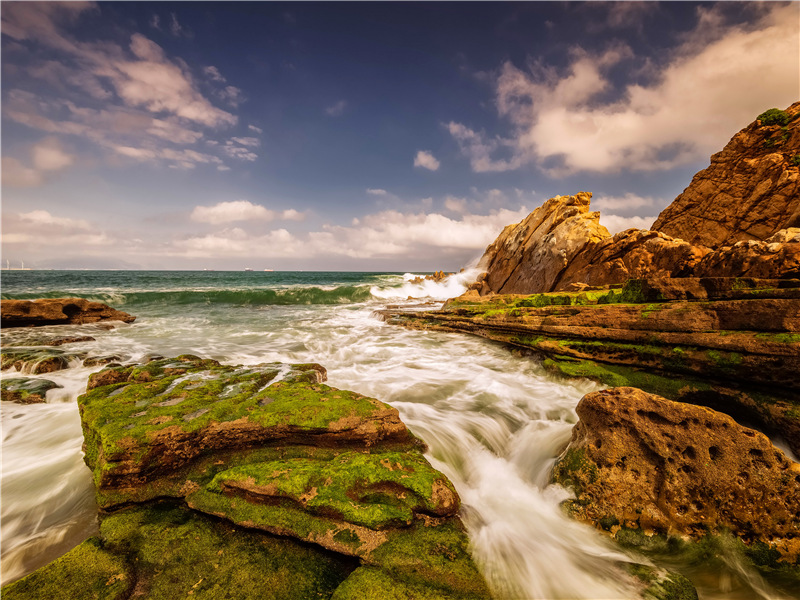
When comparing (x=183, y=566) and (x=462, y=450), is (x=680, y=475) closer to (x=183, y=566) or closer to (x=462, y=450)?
(x=462, y=450)

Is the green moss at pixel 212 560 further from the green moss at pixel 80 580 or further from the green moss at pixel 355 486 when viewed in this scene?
the green moss at pixel 355 486

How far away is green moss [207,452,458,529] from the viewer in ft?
10.1

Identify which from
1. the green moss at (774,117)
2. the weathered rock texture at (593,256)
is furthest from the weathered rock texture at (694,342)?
the green moss at (774,117)

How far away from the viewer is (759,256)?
759 centimetres

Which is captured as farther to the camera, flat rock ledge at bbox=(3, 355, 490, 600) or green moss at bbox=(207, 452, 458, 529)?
green moss at bbox=(207, 452, 458, 529)

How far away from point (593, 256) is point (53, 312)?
30.1 m

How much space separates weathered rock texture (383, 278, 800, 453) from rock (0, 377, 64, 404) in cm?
1235

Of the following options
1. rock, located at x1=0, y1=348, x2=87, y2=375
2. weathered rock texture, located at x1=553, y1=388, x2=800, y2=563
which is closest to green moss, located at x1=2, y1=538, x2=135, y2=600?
weathered rock texture, located at x1=553, y1=388, x2=800, y2=563

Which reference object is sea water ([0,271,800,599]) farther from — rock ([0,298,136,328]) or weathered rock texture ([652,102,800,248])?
weathered rock texture ([652,102,800,248])

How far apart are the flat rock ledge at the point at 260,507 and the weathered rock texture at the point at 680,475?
1.85 meters

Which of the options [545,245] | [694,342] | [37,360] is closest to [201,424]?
[694,342]

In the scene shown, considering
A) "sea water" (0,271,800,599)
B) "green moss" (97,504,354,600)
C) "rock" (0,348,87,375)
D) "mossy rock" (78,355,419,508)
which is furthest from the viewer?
"rock" (0,348,87,375)

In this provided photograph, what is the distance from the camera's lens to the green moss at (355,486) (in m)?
3.09

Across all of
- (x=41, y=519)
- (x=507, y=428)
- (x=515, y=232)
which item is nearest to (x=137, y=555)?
(x=41, y=519)
